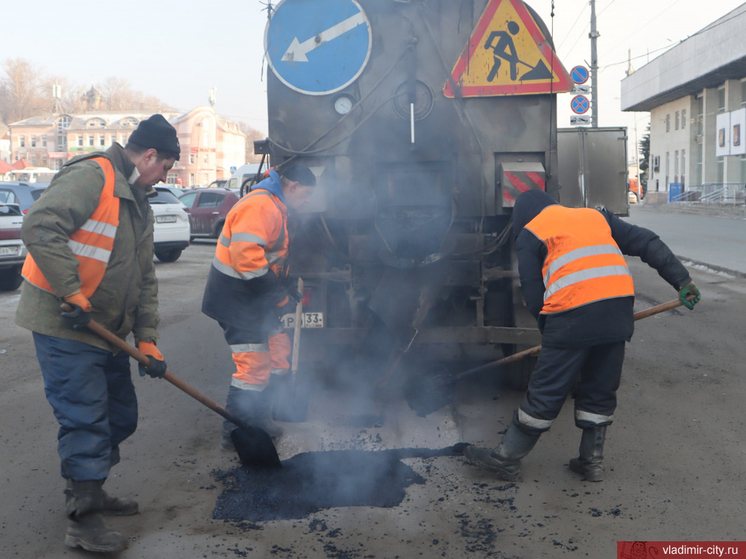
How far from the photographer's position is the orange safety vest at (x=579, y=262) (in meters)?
3.22

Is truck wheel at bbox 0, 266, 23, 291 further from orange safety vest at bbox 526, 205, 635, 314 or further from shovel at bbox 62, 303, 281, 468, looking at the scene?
orange safety vest at bbox 526, 205, 635, 314

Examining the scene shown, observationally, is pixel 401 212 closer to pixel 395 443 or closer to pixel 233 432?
pixel 395 443

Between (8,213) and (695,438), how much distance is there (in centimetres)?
903

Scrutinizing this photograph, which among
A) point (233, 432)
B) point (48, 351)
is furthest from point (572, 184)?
point (48, 351)

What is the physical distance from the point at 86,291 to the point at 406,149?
2358 mm

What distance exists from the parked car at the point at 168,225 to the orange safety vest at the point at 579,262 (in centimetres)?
1072

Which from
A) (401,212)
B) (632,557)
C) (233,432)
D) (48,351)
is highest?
(401,212)

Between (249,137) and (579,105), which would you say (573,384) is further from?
(249,137)

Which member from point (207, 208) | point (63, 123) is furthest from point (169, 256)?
point (63, 123)

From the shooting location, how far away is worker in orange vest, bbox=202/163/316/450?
3.74m

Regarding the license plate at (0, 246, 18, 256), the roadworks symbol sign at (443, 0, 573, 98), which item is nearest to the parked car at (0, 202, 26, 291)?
the license plate at (0, 246, 18, 256)

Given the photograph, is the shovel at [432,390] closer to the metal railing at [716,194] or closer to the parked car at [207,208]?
the parked car at [207,208]

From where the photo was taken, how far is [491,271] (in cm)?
445

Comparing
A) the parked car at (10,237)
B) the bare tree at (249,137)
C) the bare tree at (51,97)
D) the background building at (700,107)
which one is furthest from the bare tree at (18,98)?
the parked car at (10,237)
